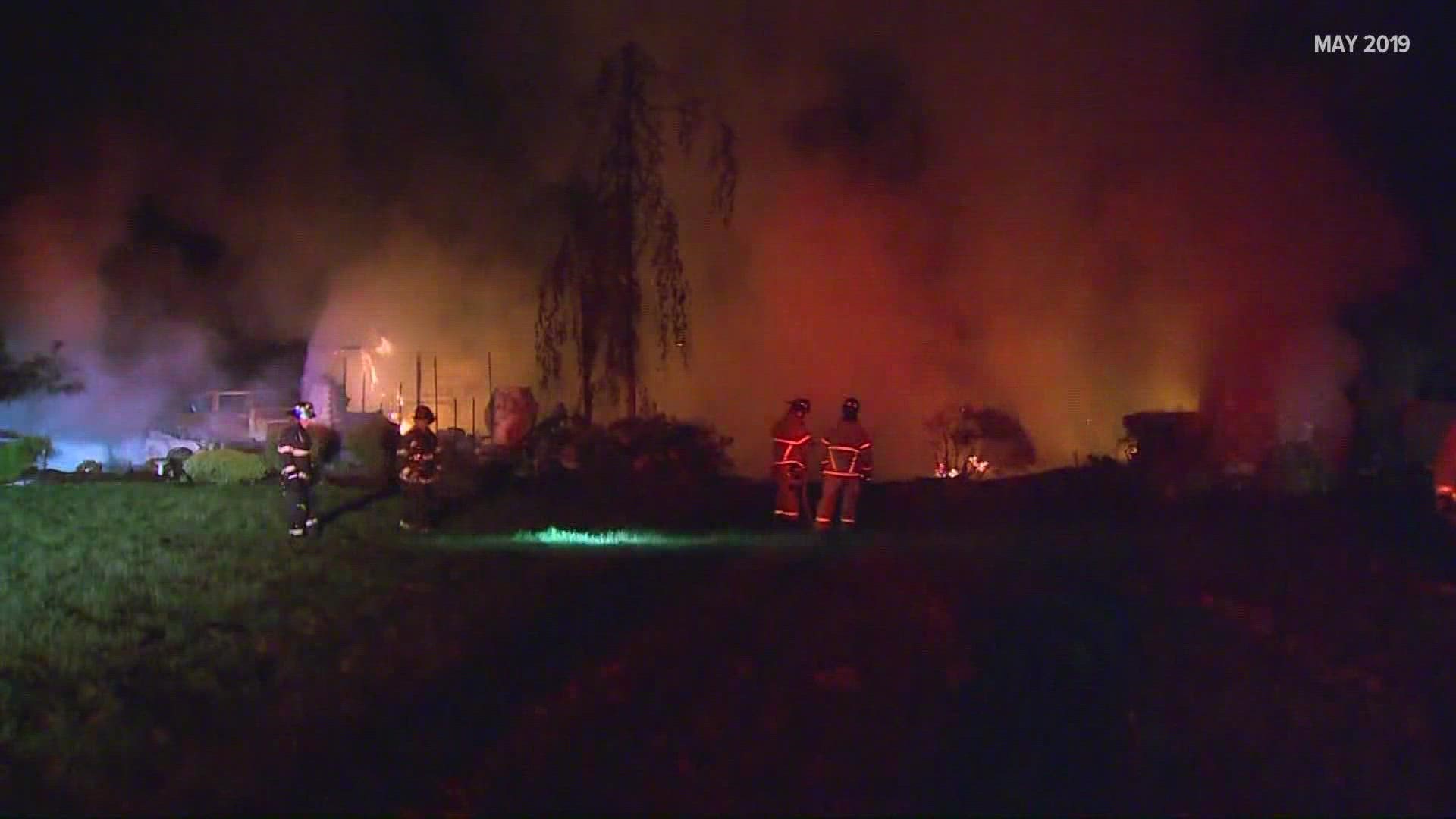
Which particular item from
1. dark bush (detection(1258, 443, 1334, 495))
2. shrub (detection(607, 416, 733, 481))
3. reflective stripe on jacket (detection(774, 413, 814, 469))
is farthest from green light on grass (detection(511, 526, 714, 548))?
dark bush (detection(1258, 443, 1334, 495))

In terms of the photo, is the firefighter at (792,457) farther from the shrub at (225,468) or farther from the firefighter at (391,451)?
the shrub at (225,468)

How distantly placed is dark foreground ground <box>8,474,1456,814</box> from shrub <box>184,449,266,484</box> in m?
8.57

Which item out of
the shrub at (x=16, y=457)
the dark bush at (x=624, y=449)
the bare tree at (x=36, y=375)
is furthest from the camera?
the bare tree at (x=36, y=375)

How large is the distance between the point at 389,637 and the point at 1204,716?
5.33 metres

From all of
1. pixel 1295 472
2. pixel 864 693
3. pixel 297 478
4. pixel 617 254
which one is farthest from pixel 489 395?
pixel 864 693

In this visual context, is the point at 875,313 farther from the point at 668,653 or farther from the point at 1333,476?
the point at 668,653

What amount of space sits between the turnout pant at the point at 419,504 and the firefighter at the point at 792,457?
4112mm

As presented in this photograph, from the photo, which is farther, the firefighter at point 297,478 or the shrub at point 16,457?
the shrub at point 16,457

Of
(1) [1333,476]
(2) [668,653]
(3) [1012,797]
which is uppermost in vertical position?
(1) [1333,476]

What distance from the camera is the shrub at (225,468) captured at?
2038 centimetres

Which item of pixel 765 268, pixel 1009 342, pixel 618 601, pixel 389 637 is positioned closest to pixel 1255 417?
pixel 1009 342

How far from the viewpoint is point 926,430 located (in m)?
28.9

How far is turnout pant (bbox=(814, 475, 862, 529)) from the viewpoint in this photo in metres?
16.0

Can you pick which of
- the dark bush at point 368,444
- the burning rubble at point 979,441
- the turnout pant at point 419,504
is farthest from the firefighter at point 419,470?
the burning rubble at point 979,441
